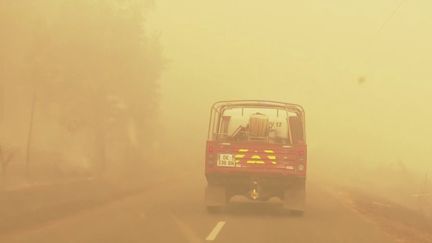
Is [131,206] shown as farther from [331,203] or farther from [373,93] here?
[373,93]

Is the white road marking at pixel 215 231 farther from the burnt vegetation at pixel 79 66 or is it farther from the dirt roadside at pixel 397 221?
the burnt vegetation at pixel 79 66

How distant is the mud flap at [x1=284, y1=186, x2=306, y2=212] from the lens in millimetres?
17859

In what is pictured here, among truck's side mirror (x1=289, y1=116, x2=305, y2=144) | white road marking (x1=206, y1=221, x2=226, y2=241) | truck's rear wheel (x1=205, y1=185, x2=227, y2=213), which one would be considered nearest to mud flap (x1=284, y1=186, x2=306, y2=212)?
truck's side mirror (x1=289, y1=116, x2=305, y2=144)

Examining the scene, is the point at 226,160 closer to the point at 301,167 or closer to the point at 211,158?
the point at 211,158

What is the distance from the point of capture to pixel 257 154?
17.3 metres

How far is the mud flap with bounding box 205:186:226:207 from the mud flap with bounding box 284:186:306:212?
1630 mm

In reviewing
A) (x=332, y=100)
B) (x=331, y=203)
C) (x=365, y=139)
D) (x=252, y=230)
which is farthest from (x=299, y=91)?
(x=252, y=230)

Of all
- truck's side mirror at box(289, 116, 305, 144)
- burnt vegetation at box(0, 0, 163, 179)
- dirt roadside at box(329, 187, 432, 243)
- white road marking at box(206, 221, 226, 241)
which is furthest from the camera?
burnt vegetation at box(0, 0, 163, 179)

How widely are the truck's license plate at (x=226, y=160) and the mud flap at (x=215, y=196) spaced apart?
1093mm

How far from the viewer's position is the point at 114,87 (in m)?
36.7

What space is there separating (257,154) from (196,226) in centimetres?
309

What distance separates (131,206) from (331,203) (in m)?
7.15

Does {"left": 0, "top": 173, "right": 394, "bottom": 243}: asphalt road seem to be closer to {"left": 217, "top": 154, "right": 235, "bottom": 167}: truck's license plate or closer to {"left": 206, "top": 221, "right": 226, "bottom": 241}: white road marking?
{"left": 206, "top": 221, "right": 226, "bottom": 241}: white road marking

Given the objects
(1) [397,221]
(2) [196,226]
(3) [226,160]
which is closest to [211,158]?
(3) [226,160]
